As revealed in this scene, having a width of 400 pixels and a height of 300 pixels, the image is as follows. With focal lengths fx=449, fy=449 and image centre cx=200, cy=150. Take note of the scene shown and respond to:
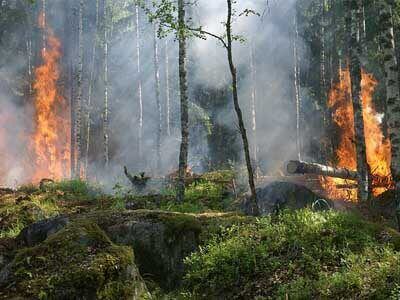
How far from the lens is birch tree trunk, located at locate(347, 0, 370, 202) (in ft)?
45.9

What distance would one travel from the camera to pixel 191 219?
834cm

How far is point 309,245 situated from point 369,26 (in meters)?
19.8

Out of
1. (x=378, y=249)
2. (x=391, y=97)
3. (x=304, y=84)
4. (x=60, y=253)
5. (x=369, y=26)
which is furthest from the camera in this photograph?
(x=304, y=84)

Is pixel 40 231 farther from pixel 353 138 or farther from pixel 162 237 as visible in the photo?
pixel 353 138

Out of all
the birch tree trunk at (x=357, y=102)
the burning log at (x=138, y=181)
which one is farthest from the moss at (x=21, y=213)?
the birch tree trunk at (x=357, y=102)

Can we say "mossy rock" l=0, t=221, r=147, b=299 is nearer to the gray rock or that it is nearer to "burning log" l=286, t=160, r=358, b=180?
the gray rock

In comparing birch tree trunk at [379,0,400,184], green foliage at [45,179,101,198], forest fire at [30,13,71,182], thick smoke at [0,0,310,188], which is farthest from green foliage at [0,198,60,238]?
forest fire at [30,13,71,182]

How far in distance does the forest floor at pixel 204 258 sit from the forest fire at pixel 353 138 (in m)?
8.67

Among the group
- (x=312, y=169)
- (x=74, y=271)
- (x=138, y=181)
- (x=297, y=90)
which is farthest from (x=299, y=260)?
(x=297, y=90)

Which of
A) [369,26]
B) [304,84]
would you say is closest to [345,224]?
[369,26]

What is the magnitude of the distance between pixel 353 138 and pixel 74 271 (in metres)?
21.5

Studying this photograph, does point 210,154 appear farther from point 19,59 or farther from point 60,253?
point 60,253

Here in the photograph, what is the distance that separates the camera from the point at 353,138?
24.1 metres

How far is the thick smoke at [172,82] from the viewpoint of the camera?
34094 mm
